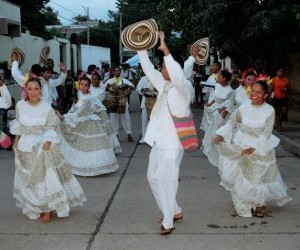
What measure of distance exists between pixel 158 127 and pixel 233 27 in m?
9.78

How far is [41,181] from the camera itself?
5695 millimetres

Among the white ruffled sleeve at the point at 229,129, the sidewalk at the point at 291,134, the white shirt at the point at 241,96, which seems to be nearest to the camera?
the white ruffled sleeve at the point at 229,129

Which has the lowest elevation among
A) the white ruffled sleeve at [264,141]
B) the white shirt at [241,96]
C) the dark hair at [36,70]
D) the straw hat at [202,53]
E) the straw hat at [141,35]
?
the white ruffled sleeve at [264,141]

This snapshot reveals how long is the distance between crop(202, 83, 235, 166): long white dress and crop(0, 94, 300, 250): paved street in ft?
2.82

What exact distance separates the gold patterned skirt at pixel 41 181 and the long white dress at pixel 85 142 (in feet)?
7.79

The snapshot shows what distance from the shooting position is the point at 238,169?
6043 mm

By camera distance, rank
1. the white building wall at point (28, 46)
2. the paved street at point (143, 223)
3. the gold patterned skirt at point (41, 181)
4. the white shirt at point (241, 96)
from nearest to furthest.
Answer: the paved street at point (143, 223) < the gold patterned skirt at point (41, 181) < the white shirt at point (241, 96) < the white building wall at point (28, 46)

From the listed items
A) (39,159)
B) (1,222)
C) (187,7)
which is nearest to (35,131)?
(39,159)

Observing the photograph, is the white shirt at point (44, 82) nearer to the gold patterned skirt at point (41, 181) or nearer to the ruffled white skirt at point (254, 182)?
the gold patterned skirt at point (41, 181)

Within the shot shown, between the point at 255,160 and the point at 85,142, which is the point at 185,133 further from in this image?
the point at 85,142

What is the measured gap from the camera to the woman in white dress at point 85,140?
8211 millimetres

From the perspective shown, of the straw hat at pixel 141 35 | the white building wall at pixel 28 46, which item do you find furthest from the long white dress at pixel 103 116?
the white building wall at pixel 28 46

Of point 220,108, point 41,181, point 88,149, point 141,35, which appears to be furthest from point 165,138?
point 220,108

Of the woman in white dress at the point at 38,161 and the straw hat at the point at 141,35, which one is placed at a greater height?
the straw hat at the point at 141,35
